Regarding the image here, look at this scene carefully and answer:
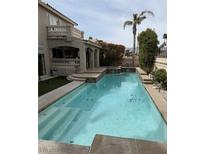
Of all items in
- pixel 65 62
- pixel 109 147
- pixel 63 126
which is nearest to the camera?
pixel 109 147

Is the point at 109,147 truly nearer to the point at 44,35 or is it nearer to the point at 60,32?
the point at 44,35

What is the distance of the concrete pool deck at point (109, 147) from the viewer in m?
4.74

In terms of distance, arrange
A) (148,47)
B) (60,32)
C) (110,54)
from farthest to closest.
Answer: (110,54) < (60,32) < (148,47)

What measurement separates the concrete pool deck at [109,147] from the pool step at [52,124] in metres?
2.22

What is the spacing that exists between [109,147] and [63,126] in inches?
156

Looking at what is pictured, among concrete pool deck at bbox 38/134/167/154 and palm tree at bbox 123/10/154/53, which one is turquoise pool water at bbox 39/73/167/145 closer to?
concrete pool deck at bbox 38/134/167/154

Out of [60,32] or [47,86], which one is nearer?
[47,86]

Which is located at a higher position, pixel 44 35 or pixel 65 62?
pixel 44 35

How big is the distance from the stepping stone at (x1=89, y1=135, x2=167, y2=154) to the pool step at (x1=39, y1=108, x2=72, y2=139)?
2848 mm

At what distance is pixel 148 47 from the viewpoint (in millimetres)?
19922

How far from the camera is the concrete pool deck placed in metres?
4.74

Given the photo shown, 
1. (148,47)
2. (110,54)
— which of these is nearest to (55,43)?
(148,47)
